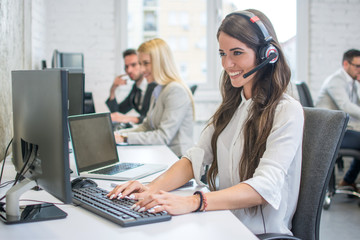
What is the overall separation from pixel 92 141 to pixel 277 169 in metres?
0.81

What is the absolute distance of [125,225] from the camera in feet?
3.21

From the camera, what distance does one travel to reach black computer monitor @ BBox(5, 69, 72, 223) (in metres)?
0.90

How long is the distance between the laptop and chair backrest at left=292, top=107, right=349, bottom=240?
1.91 feet

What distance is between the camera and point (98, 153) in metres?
1.71

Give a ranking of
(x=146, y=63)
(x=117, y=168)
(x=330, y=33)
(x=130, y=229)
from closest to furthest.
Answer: (x=130, y=229) < (x=117, y=168) < (x=146, y=63) < (x=330, y=33)

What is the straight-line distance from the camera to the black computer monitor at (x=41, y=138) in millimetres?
896

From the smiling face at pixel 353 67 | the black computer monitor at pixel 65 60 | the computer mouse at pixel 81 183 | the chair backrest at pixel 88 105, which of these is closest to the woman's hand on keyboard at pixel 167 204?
the computer mouse at pixel 81 183

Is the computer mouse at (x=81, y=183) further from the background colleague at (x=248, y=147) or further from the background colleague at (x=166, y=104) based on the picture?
the background colleague at (x=166, y=104)

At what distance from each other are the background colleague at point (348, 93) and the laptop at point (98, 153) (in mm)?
2395

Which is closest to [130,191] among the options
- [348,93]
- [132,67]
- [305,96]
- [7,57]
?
[7,57]

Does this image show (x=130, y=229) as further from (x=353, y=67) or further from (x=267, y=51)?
(x=353, y=67)

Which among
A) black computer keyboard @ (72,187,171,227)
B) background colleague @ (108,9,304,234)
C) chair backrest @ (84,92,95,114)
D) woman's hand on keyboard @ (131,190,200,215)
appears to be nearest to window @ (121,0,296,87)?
chair backrest @ (84,92,95,114)

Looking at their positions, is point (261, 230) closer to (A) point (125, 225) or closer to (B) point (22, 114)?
(A) point (125, 225)

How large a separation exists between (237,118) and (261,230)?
40cm
